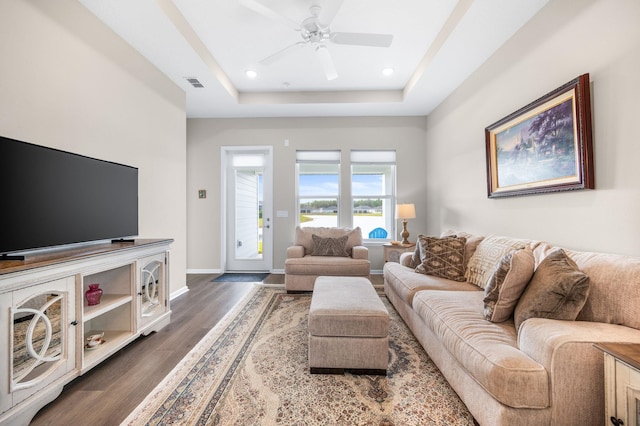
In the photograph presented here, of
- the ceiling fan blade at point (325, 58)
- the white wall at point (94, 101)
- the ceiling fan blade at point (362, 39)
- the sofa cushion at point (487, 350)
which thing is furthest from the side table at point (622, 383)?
the white wall at point (94, 101)

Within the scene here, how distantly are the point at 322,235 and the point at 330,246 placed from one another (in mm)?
305

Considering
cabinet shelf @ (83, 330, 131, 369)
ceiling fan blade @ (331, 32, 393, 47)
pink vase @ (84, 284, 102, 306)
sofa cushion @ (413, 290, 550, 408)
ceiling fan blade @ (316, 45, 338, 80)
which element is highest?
ceiling fan blade @ (316, 45, 338, 80)

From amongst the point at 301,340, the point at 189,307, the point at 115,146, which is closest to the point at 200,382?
the point at 301,340

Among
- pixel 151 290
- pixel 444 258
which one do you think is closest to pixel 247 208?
pixel 151 290

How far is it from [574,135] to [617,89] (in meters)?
0.32

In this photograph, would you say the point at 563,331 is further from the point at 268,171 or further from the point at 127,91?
the point at 268,171

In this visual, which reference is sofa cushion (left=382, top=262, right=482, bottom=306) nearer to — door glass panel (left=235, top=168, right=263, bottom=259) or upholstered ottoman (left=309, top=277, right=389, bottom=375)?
upholstered ottoman (left=309, top=277, right=389, bottom=375)

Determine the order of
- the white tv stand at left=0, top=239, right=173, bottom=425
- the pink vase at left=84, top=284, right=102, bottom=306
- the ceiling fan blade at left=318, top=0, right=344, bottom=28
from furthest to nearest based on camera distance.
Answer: the ceiling fan blade at left=318, top=0, right=344, bottom=28 < the pink vase at left=84, top=284, right=102, bottom=306 < the white tv stand at left=0, top=239, right=173, bottom=425

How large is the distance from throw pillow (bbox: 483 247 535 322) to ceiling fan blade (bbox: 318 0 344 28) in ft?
7.18

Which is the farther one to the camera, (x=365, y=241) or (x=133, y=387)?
(x=365, y=241)

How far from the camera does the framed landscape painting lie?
5.93 feet

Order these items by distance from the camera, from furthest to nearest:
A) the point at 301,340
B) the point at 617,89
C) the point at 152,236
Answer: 1. the point at 152,236
2. the point at 301,340
3. the point at 617,89

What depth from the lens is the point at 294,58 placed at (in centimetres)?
325

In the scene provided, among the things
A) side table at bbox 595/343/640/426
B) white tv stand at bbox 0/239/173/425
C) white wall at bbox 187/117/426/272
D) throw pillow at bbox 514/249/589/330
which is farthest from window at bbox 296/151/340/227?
side table at bbox 595/343/640/426
